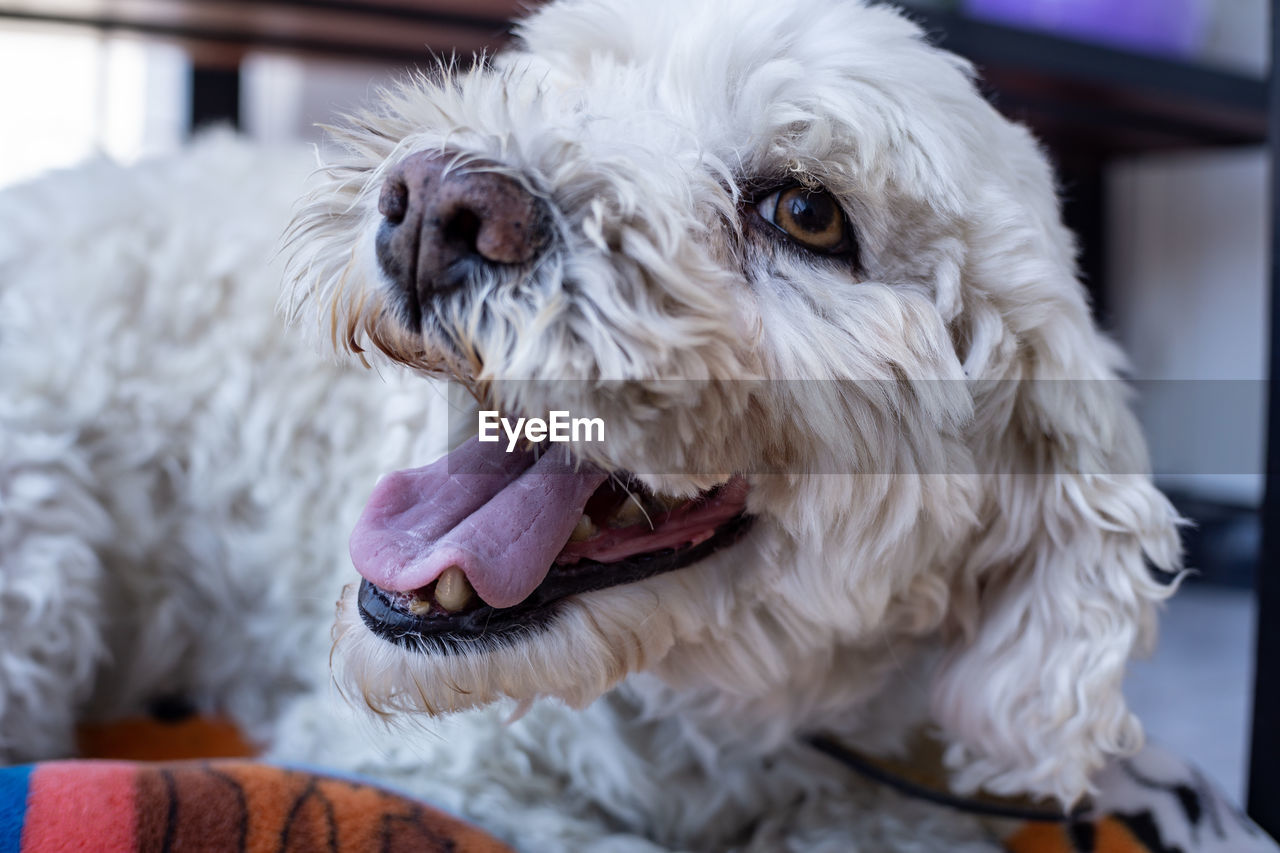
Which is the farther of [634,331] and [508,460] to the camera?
[508,460]

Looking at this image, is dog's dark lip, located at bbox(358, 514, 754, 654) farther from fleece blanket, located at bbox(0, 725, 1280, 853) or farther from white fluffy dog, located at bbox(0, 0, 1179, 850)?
fleece blanket, located at bbox(0, 725, 1280, 853)

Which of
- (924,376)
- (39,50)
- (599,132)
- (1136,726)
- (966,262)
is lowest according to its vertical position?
(1136,726)

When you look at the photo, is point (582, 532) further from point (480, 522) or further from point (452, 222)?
point (452, 222)

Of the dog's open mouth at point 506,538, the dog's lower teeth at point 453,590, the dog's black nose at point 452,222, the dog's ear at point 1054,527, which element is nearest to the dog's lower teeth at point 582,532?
the dog's open mouth at point 506,538

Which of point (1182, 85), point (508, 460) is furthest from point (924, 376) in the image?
point (1182, 85)

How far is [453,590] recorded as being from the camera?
0.99m

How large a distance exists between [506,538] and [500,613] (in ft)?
0.26

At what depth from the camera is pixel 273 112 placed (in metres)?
4.33

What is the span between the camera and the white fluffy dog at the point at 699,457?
93 cm

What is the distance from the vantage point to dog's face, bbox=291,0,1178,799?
2.98ft

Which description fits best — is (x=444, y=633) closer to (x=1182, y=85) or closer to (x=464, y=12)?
(x=464, y=12)

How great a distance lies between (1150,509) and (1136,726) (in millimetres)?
276

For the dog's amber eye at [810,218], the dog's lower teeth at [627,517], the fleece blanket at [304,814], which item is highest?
the dog's amber eye at [810,218]

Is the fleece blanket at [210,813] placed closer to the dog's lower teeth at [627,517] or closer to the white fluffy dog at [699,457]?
the white fluffy dog at [699,457]
